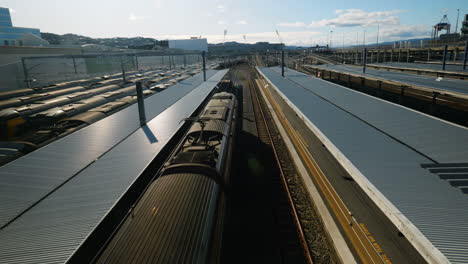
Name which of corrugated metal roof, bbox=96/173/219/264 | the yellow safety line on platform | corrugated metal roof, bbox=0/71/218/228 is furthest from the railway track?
corrugated metal roof, bbox=0/71/218/228

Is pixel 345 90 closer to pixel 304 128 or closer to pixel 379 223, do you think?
pixel 304 128

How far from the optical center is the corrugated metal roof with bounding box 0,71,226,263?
7754mm

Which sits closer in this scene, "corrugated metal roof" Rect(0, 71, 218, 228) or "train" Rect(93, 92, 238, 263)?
"train" Rect(93, 92, 238, 263)

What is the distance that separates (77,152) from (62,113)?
572 inches

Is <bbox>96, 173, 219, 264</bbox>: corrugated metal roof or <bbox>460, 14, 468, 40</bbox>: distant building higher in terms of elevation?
<bbox>460, 14, 468, 40</bbox>: distant building

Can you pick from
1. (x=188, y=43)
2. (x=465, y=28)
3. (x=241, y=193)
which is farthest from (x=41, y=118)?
(x=188, y=43)

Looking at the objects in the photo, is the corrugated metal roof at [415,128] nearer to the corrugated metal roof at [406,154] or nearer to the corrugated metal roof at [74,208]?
the corrugated metal roof at [406,154]

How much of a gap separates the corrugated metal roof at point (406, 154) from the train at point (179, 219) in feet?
20.0

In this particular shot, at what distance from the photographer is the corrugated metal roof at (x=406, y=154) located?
750 cm

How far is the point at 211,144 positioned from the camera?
14.4m

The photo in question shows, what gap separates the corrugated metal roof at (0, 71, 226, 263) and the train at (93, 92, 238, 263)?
117cm

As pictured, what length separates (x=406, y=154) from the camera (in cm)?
1214

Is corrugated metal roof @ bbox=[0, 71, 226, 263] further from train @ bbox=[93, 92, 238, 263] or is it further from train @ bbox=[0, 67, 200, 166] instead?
train @ bbox=[0, 67, 200, 166]

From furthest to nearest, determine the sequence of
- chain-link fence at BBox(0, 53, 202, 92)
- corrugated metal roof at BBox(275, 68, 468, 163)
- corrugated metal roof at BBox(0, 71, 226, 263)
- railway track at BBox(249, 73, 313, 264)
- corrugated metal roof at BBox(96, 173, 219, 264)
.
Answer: chain-link fence at BBox(0, 53, 202, 92)
corrugated metal roof at BBox(275, 68, 468, 163)
railway track at BBox(249, 73, 313, 264)
corrugated metal roof at BBox(0, 71, 226, 263)
corrugated metal roof at BBox(96, 173, 219, 264)
